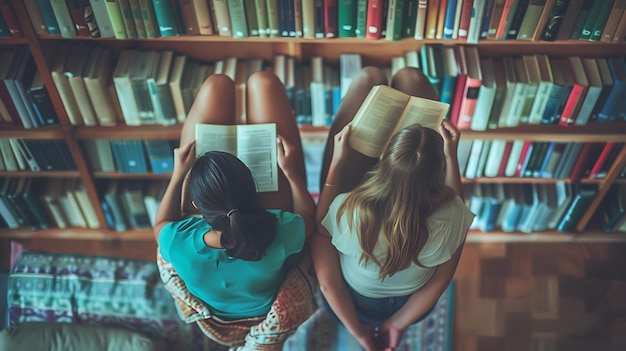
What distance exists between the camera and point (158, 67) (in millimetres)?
1747

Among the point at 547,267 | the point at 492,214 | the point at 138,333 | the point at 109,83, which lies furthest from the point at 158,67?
the point at 547,267

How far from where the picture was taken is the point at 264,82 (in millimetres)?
A: 1568

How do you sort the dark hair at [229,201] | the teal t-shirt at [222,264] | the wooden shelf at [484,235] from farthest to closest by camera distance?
the wooden shelf at [484,235] < the teal t-shirt at [222,264] < the dark hair at [229,201]

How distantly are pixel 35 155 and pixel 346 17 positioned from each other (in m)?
1.25

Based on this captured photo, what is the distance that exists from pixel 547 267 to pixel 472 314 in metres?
0.41

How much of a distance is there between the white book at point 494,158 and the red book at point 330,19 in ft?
2.43

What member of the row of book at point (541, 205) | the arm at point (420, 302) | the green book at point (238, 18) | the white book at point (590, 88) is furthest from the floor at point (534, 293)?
the green book at point (238, 18)

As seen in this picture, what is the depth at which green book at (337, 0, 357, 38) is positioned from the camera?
153cm

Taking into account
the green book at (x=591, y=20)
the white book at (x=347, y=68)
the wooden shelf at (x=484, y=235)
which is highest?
the green book at (x=591, y=20)

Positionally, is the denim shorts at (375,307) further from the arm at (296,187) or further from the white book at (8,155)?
the white book at (8,155)

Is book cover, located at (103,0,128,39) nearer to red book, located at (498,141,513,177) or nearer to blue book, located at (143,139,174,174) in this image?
blue book, located at (143,139,174,174)

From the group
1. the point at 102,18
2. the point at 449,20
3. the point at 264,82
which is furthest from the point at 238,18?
the point at 449,20

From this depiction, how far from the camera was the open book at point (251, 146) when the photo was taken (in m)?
1.50

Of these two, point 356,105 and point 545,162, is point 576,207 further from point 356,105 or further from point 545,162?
point 356,105
